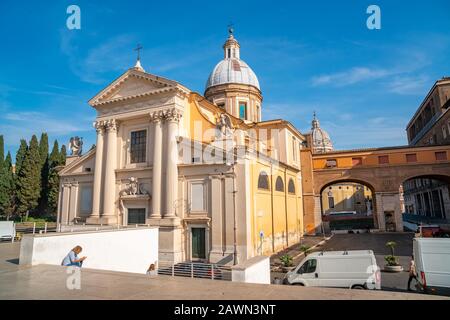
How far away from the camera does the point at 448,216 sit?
38.3 metres

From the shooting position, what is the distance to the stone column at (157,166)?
780 inches

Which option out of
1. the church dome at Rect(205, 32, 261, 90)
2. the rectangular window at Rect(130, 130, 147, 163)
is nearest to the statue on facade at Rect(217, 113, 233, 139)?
the rectangular window at Rect(130, 130, 147, 163)

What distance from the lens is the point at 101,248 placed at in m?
11.9

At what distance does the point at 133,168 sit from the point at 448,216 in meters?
39.6

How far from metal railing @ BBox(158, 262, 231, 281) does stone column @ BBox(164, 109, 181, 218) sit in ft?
11.0

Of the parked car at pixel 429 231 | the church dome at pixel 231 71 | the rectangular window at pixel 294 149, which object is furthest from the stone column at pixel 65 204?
the parked car at pixel 429 231

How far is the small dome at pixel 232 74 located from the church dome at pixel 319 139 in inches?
1962

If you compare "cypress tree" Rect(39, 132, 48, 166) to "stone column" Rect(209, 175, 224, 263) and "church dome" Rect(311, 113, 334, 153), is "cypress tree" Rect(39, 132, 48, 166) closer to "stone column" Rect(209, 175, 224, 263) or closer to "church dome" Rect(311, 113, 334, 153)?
"stone column" Rect(209, 175, 224, 263)

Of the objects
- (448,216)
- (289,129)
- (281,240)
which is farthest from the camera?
(448,216)

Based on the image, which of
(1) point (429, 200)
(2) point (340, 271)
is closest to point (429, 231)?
(2) point (340, 271)

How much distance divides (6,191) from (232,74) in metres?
31.5

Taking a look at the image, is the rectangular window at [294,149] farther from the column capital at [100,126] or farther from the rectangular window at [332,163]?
the column capital at [100,126]
